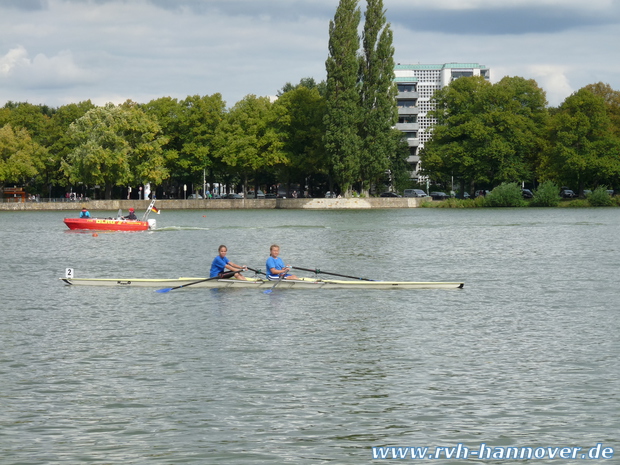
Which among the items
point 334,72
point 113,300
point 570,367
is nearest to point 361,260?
point 113,300

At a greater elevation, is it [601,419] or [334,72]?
[334,72]

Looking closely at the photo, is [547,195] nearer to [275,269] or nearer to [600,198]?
[600,198]

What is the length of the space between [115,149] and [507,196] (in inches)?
2127

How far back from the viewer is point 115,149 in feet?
416

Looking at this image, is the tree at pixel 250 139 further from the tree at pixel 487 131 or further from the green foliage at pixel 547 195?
the green foliage at pixel 547 195

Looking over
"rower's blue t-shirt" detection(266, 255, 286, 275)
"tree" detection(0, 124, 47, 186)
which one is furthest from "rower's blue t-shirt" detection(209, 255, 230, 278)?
"tree" detection(0, 124, 47, 186)

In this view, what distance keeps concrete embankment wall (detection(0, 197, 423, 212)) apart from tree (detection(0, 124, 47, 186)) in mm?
5823

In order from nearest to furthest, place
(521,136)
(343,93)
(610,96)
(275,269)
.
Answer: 1. (275,269)
2. (343,93)
3. (521,136)
4. (610,96)

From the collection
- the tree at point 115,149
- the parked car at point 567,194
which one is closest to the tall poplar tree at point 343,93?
the tree at point 115,149

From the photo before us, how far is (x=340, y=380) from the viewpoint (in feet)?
60.6

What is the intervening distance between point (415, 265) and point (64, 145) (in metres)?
101

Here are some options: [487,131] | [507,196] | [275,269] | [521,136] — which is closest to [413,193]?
[487,131]

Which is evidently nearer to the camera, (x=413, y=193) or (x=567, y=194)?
(x=567, y=194)

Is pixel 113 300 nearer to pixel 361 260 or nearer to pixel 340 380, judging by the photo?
pixel 340 380
